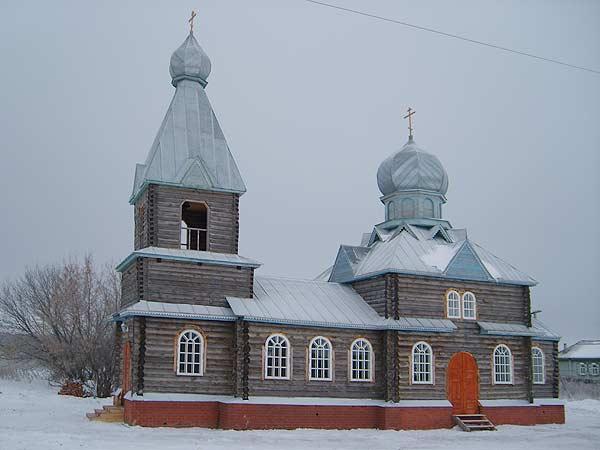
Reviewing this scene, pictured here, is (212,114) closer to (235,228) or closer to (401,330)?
(235,228)

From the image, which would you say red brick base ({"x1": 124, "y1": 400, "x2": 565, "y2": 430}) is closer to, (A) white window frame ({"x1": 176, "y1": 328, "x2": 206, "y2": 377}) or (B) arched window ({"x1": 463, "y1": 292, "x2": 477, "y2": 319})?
(A) white window frame ({"x1": 176, "y1": 328, "x2": 206, "y2": 377})

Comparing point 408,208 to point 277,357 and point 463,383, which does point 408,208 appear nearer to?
point 463,383

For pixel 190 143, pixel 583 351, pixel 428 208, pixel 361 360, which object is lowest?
pixel 361 360

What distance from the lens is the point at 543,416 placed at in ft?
102

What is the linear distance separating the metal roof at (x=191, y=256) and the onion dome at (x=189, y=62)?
6.92m

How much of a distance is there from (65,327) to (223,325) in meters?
19.2

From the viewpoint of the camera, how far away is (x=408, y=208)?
35281mm

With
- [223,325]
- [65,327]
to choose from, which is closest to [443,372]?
[223,325]

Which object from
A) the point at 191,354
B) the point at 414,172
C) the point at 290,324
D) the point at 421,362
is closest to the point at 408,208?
the point at 414,172

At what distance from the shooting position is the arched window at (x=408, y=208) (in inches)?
1383

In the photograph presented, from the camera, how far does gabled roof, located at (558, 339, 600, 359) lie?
69.9 metres

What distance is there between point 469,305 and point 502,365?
2.81m

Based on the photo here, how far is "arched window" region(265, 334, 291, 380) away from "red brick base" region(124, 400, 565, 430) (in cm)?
117

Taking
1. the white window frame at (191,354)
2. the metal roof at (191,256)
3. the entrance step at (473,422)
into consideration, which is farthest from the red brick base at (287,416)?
the metal roof at (191,256)
